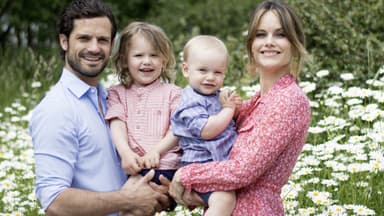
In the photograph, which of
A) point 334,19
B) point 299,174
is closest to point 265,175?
point 299,174

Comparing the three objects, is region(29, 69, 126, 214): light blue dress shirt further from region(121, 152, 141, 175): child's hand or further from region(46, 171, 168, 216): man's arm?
region(121, 152, 141, 175): child's hand

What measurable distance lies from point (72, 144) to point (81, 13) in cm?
68

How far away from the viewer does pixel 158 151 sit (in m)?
3.89

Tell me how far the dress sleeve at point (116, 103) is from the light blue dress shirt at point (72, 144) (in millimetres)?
75

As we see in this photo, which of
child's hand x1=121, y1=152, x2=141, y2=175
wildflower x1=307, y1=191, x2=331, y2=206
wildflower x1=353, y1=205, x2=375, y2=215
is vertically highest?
child's hand x1=121, y1=152, x2=141, y2=175

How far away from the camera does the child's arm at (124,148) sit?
12.9 feet

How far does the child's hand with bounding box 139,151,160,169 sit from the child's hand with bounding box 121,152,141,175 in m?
0.02

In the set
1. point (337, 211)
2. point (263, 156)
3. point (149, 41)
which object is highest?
point (149, 41)

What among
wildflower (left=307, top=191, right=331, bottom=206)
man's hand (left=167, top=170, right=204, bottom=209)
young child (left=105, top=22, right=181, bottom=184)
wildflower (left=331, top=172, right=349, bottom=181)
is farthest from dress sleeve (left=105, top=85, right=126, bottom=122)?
wildflower (left=331, top=172, right=349, bottom=181)

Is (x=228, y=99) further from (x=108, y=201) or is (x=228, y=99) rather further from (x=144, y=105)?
(x=108, y=201)

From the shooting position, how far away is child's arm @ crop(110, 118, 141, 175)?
392cm

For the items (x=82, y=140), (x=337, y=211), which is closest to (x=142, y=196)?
(x=82, y=140)

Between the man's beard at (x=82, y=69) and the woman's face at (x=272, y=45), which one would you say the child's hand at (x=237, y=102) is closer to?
the woman's face at (x=272, y=45)

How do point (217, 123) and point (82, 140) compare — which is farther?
point (82, 140)
